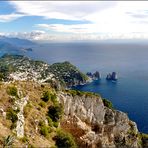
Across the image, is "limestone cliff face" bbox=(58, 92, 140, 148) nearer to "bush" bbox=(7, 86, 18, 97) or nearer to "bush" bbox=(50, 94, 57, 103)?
"bush" bbox=(50, 94, 57, 103)

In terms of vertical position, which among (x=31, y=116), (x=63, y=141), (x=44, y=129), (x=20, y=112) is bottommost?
(x=63, y=141)

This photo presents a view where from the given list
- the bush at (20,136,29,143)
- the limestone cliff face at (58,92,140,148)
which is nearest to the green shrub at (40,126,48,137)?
the bush at (20,136,29,143)

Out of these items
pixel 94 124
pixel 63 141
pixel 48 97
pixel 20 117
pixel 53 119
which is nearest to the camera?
pixel 20 117

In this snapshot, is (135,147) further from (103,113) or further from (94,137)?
(94,137)

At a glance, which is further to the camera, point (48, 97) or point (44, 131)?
point (48, 97)

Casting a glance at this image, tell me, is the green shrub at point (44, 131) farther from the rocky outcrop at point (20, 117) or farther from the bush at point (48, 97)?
the bush at point (48, 97)

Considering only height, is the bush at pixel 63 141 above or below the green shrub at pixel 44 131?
below

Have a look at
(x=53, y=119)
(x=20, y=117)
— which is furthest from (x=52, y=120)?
(x=20, y=117)

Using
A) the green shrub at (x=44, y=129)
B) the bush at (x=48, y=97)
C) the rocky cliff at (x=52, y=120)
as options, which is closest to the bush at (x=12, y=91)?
the rocky cliff at (x=52, y=120)

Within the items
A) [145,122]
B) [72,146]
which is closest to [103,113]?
[72,146]

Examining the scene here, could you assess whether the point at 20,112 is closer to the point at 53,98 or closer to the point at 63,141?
the point at 63,141
